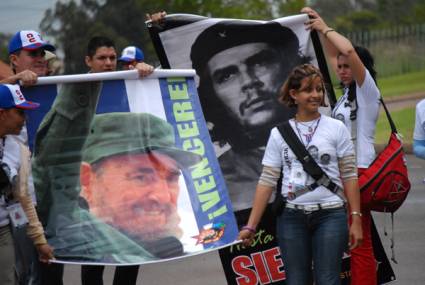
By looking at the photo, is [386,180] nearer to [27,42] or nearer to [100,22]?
[27,42]

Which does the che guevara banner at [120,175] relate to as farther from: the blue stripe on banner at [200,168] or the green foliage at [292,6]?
the green foliage at [292,6]

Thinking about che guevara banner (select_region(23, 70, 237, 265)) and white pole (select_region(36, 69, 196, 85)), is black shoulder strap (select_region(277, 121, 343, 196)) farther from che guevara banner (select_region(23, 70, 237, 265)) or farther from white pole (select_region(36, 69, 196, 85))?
white pole (select_region(36, 69, 196, 85))

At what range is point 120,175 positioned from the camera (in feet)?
19.9

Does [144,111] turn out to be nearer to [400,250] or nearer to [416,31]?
[400,250]

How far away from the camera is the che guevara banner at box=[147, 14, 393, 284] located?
6895 mm

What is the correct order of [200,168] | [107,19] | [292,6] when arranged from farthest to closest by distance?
[107,19], [292,6], [200,168]

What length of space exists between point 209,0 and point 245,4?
83.9 inches

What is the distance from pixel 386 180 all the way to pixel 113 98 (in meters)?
1.68

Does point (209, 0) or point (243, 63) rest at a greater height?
point (243, 63)

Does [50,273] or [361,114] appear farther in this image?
[361,114]

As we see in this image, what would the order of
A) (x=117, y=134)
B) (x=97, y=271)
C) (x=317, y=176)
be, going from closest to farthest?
(x=317, y=176)
(x=117, y=134)
(x=97, y=271)

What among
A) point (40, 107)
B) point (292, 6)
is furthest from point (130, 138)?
point (292, 6)

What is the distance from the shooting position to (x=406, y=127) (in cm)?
1867

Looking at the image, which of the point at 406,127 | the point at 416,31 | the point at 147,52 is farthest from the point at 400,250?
the point at 416,31
